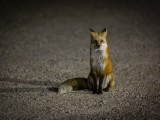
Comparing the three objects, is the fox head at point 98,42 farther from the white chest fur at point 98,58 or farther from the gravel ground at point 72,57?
the gravel ground at point 72,57

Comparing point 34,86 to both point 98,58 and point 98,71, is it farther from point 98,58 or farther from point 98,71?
point 98,58

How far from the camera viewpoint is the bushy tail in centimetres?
808

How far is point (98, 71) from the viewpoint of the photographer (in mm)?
7910

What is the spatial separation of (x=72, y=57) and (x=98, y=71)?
3386 mm

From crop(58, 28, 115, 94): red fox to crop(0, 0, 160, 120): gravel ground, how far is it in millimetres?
170

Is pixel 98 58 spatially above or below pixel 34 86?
above

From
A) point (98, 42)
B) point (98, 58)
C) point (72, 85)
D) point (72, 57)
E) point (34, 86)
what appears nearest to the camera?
point (98, 42)

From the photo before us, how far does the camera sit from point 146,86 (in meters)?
8.64

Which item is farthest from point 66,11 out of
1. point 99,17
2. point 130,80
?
point 130,80

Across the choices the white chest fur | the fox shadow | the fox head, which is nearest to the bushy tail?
the fox shadow

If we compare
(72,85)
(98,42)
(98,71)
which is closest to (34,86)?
(72,85)

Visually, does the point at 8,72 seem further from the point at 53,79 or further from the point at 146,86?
the point at 146,86

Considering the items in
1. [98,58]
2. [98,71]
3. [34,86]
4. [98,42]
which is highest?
[98,42]

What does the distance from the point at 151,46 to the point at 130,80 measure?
132 inches
